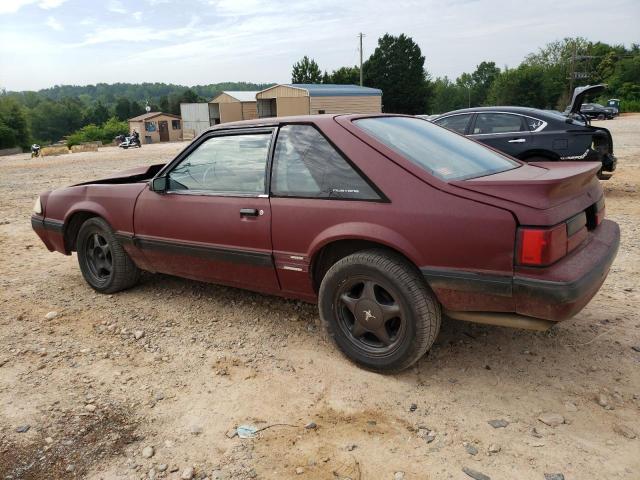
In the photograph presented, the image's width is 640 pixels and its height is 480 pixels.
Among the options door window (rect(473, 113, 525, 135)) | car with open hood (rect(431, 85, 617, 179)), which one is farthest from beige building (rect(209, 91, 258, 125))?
car with open hood (rect(431, 85, 617, 179))

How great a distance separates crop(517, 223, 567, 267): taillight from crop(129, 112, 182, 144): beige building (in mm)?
56475

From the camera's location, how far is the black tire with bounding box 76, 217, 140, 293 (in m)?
4.45

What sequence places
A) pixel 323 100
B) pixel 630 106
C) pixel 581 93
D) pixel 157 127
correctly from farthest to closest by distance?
1. pixel 157 127
2. pixel 630 106
3. pixel 323 100
4. pixel 581 93

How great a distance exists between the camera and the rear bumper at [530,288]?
246 cm

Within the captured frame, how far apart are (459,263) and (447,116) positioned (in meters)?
6.82

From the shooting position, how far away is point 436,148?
10.8 ft

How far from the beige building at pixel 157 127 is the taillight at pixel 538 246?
5647 cm

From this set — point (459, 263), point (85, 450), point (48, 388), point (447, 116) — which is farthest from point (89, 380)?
point (447, 116)

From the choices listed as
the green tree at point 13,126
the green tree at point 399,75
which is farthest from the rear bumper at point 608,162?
the green tree at point 13,126

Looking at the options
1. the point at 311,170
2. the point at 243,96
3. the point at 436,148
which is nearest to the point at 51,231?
the point at 311,170

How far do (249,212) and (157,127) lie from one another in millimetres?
56256

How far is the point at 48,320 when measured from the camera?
13.5 ft

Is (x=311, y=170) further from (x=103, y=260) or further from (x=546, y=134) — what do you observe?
(x=546, y=134)

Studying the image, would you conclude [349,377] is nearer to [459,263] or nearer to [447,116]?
[459,263]
